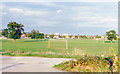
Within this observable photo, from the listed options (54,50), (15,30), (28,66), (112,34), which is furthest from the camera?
(15,30)

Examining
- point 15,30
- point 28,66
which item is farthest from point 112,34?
point 28,66

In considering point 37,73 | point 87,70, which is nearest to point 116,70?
point 87,70

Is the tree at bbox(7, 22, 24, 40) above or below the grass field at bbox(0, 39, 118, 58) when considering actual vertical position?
above

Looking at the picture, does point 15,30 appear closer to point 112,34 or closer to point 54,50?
point 112,34

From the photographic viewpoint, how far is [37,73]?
7.56 meters

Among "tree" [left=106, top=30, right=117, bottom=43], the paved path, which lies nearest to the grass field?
the paved path

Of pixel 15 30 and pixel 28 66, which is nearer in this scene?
pixel 28 66

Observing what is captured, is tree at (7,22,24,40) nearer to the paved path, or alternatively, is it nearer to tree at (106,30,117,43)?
tree at (106,30,117,43)

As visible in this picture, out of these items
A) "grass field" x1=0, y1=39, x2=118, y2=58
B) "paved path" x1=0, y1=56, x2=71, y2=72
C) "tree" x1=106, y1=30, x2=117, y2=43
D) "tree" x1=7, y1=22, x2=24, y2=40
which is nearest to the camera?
"paved path" x1=0, y1=56, x2=71, y2=72

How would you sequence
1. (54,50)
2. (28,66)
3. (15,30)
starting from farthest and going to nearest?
1. (15,30)
2. (54,50)
3. (28,66)

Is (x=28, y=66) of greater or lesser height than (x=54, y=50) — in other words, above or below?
above

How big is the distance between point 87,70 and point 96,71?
426 mm

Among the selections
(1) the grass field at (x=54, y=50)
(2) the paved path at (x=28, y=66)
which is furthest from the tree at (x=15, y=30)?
(2) the paved path at (x=28, y=66)

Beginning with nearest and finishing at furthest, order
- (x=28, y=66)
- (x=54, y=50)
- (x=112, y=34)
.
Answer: (x=28, y=66) → (x=54, y=50) → (x=112, y=34)
